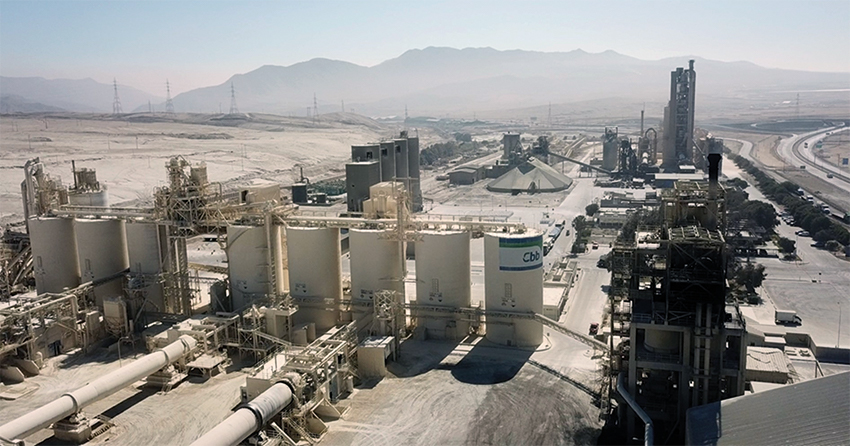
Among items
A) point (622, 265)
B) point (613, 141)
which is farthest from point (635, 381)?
point (613, 141)

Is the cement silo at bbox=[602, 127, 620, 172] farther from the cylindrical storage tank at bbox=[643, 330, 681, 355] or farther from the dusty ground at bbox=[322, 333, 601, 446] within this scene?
the cylindrical storage tank at bbox=[643, 330, 681, 355]

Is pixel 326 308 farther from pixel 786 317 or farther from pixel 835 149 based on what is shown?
pixel 835 149

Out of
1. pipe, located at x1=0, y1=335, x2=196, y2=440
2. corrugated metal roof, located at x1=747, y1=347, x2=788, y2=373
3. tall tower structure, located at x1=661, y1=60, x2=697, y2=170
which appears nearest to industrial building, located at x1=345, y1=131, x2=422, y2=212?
pipe, located at x1=0, y1=335, x2=196, y2=440

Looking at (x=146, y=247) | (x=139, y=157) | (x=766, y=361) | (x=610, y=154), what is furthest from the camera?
(x=139, y=157)

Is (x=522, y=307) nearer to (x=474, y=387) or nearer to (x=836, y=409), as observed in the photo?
(x=474, y=387)

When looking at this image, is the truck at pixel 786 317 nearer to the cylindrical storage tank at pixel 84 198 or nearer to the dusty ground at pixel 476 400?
the dusty ground at pixel 476 400

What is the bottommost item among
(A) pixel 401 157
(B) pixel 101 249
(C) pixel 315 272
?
(C) pixel 315 272

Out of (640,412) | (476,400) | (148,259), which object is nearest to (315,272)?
(148,259)
